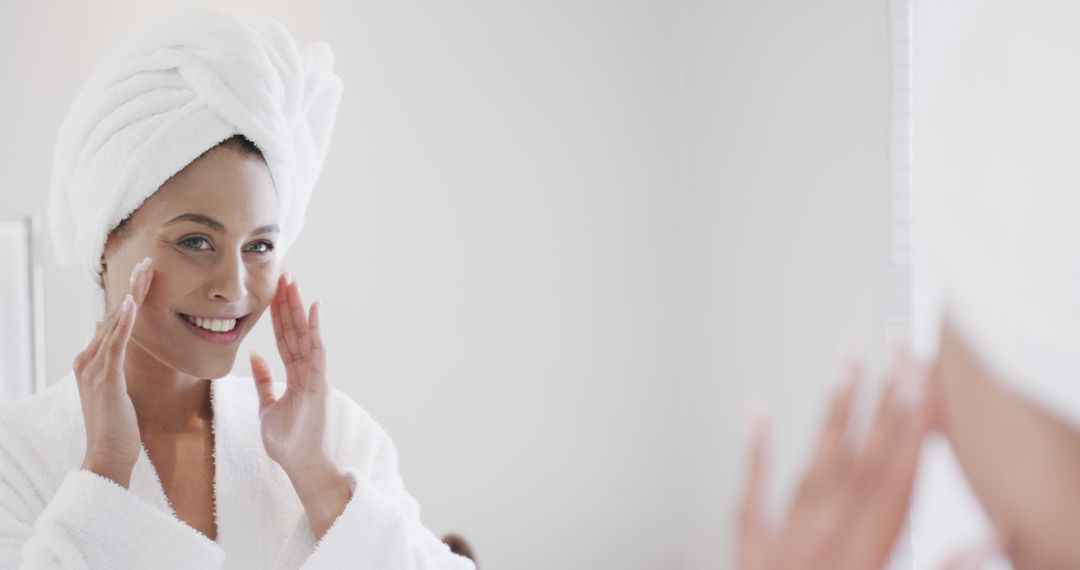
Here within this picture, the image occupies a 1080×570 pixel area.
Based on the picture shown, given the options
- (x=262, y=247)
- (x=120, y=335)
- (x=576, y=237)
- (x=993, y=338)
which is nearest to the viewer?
(x=993, y=338)

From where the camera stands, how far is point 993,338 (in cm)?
18

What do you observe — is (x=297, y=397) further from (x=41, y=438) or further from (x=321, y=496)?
(x=41, y=438)

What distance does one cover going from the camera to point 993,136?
0.18 meters

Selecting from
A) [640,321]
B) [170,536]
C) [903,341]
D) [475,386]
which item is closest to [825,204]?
[640,321]

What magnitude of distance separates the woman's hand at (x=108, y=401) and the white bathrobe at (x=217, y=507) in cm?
2

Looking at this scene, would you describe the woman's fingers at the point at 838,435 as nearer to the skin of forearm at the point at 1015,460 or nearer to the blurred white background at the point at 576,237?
the skin of forearm at the point at 1015,460

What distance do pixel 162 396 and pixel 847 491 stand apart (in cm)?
97

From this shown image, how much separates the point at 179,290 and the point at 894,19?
1.58m

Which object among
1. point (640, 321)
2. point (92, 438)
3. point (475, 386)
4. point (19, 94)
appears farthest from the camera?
point (640, 321)

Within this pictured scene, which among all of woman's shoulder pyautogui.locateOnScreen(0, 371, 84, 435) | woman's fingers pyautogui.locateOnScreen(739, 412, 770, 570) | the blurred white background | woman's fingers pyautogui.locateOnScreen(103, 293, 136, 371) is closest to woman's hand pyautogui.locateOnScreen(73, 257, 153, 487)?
woman's fingers pyautogui.locateOnScreen(103, 293, 136, 371)

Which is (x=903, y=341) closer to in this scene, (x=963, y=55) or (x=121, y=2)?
(x=963, y=55)

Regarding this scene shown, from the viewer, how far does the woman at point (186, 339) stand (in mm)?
917

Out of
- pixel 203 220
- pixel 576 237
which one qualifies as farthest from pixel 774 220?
pixel 203 220

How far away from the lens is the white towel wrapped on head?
96 centimetres
